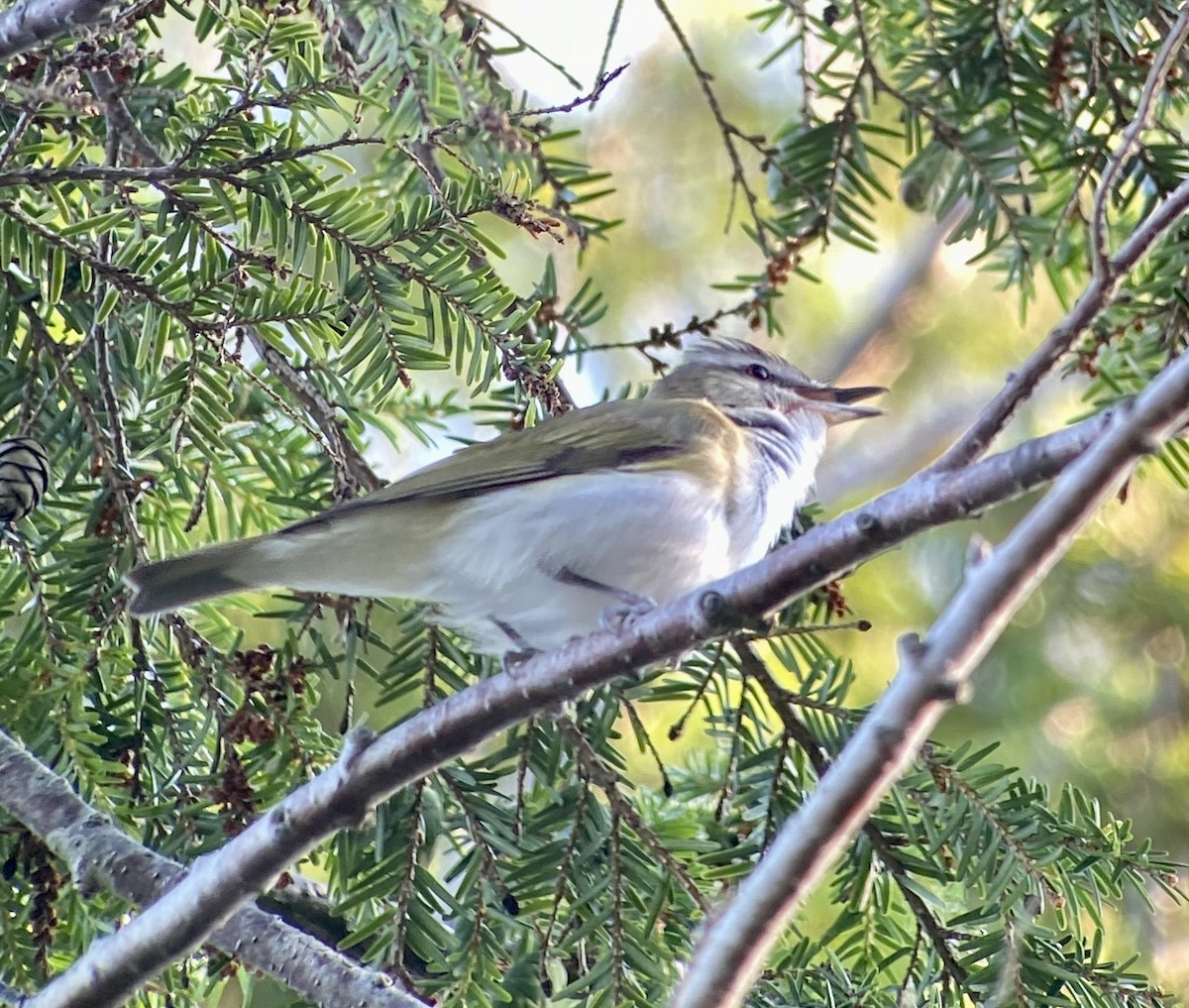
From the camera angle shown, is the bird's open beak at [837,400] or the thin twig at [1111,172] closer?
the thin twig at [1111,172]

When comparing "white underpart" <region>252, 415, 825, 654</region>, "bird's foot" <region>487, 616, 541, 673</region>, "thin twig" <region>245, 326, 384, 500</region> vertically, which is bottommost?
"thin twig" <region>245, 326, 384, 500</region>

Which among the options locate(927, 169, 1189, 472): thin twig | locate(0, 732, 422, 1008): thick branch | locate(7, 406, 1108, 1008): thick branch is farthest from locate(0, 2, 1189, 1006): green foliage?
locate(927, 169, 1189, 472): thin twig

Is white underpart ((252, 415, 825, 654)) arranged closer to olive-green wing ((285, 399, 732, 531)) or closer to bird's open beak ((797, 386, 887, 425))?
olive-green wing ((285, 399, 732, 531))

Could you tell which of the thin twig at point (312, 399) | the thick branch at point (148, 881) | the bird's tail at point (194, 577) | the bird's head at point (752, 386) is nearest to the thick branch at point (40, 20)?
the thin twig at point (312, 399)

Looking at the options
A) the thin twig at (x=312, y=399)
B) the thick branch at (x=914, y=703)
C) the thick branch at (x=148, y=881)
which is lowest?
the thick branch at (x=148, y=881)

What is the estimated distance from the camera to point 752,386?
12.2 ft

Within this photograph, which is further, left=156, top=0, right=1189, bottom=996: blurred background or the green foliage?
left=156, top=0, right=1189, bottom=996: blurred background

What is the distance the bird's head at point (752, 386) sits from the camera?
11.7 ft

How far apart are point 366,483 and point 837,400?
1.43 meters

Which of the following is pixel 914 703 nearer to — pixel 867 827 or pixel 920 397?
pixel 867 827

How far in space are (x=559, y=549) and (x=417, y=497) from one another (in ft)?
0.99

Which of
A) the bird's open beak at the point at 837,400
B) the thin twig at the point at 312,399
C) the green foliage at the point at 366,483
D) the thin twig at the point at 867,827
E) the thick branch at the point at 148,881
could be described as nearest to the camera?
the thick branch at the point at 148,881

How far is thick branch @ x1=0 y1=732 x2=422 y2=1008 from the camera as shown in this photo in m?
1.90

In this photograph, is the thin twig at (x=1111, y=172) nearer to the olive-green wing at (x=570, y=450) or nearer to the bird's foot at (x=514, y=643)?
the olive-green wing at (x=570, y=450)
